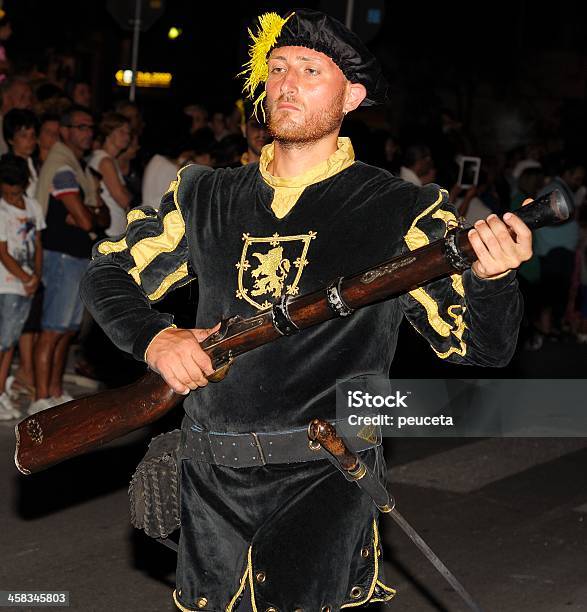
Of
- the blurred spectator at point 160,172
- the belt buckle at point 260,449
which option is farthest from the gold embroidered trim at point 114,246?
the blurred spectator at point 160,172

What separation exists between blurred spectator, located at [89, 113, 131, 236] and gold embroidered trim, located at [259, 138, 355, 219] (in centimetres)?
597

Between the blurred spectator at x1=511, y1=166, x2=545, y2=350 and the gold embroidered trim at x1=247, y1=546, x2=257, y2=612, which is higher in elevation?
the gold embroidered trim at x1=247, y1=546, x2=257, y2=612

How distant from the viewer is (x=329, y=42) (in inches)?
142

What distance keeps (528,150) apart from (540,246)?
10.2ft

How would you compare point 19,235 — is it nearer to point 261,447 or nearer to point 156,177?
point 156,177

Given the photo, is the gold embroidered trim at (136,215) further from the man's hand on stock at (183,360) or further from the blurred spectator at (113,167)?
the blurred spectator at (113,167)

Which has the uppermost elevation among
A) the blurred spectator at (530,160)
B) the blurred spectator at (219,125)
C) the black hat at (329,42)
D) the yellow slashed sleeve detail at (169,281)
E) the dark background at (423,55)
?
the black hat at (329,42)

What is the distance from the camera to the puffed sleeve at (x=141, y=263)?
3.64 metres

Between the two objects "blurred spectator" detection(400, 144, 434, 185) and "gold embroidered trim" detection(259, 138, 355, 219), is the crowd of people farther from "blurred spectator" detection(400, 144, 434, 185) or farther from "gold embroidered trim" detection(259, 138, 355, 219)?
"gold embroidered trim" detection(259, 138, 355, 219)

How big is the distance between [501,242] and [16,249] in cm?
575

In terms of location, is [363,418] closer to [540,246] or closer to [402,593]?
[402,593]

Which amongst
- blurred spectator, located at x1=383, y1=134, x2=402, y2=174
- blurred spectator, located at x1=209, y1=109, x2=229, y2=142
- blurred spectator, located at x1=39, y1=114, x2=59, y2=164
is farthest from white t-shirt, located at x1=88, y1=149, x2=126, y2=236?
blurred spectator, located at x1=383, y1=134, x2=402, y2=174

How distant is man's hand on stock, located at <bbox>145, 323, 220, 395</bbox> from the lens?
3.32 metres

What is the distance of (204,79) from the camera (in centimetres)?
2353
